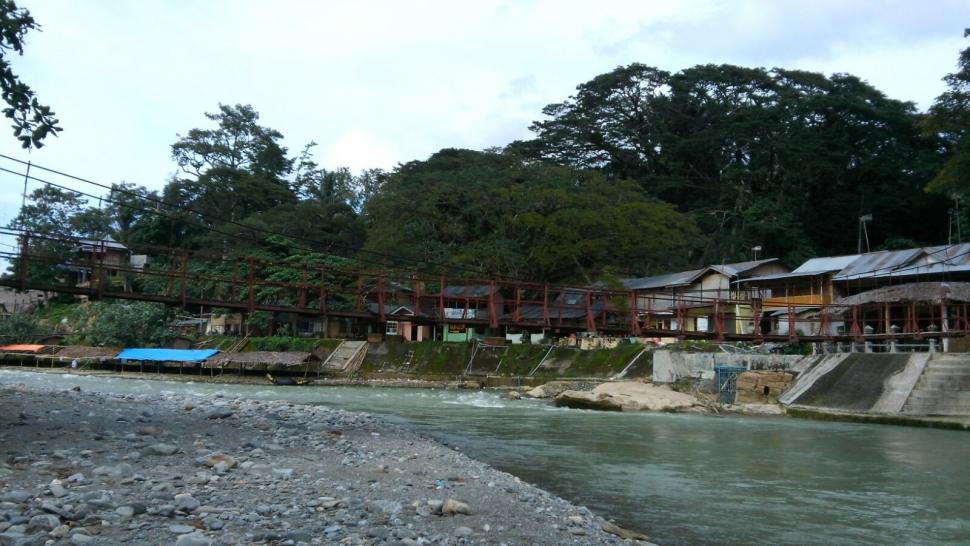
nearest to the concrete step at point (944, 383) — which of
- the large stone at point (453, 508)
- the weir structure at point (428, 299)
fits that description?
the weir structure at point (428, 299)

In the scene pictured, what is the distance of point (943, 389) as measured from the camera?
20.9 m

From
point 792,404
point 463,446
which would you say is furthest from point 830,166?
point 463,446

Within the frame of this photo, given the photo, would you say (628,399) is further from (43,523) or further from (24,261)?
(43,523)

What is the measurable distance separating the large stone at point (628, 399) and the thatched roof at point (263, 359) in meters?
21.1

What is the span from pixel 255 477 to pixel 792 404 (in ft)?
66.6

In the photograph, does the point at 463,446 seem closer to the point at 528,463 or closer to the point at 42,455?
the point at 528,463

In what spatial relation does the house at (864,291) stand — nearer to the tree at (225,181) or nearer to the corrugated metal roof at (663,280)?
the corrugated metal roof at (663,280)

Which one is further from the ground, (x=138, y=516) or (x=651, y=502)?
(x=138, y=516)

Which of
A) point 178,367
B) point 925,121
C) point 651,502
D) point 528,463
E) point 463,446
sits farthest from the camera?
A: point 178,367

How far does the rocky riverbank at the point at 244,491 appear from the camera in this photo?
560 centimetres

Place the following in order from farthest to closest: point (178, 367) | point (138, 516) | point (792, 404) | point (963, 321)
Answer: point (178, 367) < point (963, 321) < point (792, 404) < point (138, 516)

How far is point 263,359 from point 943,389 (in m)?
33.9

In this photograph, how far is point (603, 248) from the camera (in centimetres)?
4062

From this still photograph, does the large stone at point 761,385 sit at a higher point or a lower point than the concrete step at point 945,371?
lower
